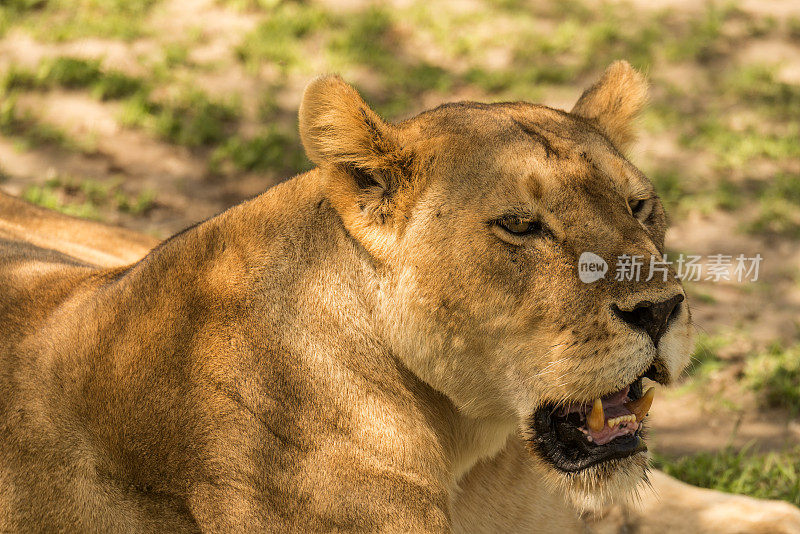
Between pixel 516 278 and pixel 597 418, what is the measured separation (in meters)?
0.47

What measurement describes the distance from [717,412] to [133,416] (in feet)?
11.2

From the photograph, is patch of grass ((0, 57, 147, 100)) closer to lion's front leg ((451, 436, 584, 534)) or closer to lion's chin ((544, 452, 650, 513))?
lion's front leg ((451, 436, 584, 534))

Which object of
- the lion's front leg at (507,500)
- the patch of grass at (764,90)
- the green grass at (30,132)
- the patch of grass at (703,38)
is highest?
the patch of grass at (703,38)

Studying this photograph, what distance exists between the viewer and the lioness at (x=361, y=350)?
8.61 feet

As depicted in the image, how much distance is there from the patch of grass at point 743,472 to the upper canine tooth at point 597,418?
73.0 inches

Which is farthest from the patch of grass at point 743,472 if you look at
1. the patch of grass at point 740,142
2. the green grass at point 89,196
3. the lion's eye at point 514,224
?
the green grass at point 89,196

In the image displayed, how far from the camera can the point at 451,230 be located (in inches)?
105

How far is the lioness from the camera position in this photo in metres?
2.62

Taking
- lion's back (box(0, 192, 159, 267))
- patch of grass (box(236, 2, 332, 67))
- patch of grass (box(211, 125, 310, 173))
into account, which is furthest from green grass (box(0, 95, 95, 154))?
lion's back (box(0, 192, 159, 267))

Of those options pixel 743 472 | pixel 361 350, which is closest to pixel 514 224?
pixel 361 350

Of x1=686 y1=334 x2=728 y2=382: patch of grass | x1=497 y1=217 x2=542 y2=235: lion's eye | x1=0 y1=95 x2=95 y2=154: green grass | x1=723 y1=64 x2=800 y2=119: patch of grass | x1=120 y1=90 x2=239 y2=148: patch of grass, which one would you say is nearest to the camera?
x1=497 y1=217 x2=542 y2=235: lion's eye

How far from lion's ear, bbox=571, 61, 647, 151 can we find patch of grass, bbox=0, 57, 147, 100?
4.81 meters

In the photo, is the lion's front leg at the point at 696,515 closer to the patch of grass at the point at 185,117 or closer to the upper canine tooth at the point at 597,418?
the upper canine tooth at the point at 597,418

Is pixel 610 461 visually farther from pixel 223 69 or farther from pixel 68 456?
pixel 223 69
